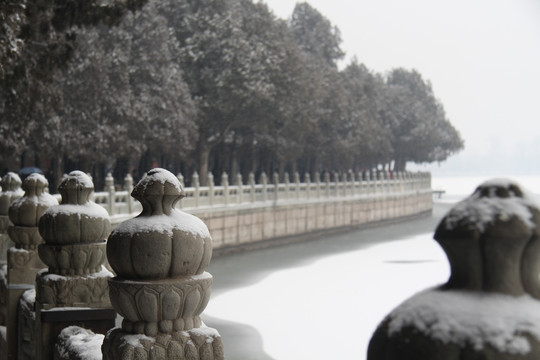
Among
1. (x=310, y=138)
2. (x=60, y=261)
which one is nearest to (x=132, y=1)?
(x=60, y=261)

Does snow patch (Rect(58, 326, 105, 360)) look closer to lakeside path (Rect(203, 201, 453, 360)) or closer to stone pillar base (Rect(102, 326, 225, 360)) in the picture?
stone pillar base (Rect(102, 326, 225, 360))

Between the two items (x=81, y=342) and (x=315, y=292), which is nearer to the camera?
(x=81, y=342)

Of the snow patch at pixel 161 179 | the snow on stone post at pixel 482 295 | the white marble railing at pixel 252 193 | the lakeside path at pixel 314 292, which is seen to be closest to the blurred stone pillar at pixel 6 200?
the lakeside path at pixel 314 292

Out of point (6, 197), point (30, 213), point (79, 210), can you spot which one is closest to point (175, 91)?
point (6, 197)

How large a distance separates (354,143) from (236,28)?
52.6 feet

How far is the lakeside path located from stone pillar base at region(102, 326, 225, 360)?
5.30m

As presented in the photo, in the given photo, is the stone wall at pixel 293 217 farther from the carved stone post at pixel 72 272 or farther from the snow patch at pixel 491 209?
the snow patch at pixel 491 209

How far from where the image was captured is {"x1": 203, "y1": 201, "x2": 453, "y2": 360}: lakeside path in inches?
578

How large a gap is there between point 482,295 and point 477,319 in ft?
0.19

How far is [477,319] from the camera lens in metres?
1.16

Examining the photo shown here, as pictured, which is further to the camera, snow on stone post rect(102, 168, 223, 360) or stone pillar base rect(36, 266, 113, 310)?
stone pillar base rect(36, 266, 113, 310)

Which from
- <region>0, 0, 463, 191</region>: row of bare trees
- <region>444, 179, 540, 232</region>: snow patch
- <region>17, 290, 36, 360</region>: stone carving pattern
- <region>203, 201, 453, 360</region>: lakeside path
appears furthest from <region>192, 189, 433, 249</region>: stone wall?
<region>444, 179, 540, 232</region>: snow patch

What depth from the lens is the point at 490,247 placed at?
121 cm

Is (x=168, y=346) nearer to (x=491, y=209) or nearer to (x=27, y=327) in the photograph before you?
(x=491, y=209)
